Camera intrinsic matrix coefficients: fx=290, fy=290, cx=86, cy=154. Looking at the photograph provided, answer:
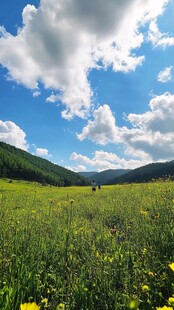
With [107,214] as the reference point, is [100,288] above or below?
below

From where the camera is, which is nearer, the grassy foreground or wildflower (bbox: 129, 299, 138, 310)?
wildflower (bbox: 129, 299, 138, 310)

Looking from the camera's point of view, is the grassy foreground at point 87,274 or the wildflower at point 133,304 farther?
the grassy foreground at point 87,274

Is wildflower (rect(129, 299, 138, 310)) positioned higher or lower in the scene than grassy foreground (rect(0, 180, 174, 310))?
higher

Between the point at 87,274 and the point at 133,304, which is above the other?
the point at 133,304

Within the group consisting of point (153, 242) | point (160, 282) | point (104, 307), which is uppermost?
point (153, 242)

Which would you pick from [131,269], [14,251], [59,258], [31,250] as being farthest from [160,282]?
[14,251]

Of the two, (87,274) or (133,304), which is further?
(87,274)

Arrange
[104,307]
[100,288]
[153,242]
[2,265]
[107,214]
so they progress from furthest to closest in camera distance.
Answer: [107,214]
[153,242]
[2,265]
[100,288]
[104,307]

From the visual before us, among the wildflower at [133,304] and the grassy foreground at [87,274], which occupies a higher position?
the wildflower at [133,304]

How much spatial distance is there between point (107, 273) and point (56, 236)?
2.22 meters

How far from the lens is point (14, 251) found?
4.91m

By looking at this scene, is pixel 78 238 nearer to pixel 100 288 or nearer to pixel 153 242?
pixel 153 242

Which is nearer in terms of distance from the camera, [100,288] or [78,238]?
[100,288]

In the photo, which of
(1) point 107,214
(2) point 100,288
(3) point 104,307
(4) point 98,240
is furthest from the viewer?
(1) point 107,214
